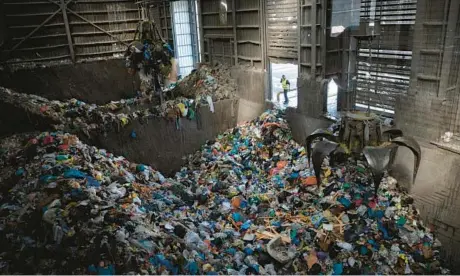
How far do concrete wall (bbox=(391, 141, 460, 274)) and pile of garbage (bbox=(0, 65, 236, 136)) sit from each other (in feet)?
15.6

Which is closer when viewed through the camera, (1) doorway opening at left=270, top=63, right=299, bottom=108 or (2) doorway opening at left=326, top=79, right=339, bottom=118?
(2) doorway opening at left=326, top=79, right=339, bottom=118

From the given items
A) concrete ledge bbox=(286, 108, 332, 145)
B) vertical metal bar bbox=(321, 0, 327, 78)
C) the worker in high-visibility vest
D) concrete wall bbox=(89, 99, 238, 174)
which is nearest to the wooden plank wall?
concrete wall bbox=(89, 99, 238, 174)

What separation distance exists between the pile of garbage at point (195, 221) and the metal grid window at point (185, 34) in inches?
233

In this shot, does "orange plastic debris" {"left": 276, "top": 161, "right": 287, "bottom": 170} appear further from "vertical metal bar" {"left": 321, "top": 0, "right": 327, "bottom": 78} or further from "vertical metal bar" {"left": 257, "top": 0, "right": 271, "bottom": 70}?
"vertical metal bar" {"left": 257, "top": 0, "right": 271, "bottom": 70}

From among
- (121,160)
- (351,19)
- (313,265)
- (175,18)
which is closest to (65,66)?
(175,18)

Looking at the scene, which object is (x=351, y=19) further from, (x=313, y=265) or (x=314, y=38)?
(x=313, y=265)

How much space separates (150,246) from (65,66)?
338 inches

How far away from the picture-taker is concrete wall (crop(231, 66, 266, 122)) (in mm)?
8188

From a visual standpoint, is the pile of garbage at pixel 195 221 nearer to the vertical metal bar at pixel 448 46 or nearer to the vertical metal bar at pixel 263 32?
the vertical metal bar at pixel 448 46

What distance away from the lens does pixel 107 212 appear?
4.47 meters

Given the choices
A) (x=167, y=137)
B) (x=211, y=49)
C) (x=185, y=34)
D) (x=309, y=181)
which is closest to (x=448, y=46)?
(x=309, y=181)

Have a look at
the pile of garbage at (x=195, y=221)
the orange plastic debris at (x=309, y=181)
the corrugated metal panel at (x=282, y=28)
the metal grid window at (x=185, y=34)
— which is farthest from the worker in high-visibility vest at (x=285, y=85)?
the metal grid window at (x=185, y=34)

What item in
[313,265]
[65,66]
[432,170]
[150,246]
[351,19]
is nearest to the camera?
[150,246]

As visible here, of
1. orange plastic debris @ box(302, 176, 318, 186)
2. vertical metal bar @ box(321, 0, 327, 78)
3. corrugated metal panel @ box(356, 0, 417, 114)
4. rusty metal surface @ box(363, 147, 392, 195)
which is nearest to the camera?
rusty metal surface @ box(363, 147, 392, 195)
